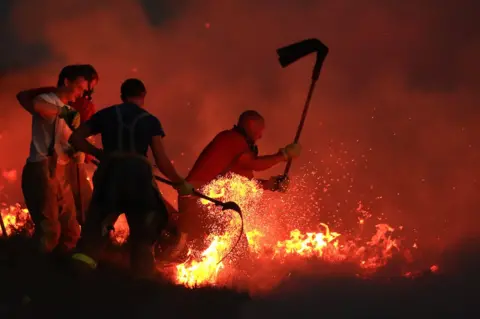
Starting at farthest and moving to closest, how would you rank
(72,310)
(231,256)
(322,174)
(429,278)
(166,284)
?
(322,174) < (429,278) < (231,256) < (166,284) < (72,310)

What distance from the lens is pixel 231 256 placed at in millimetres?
10359

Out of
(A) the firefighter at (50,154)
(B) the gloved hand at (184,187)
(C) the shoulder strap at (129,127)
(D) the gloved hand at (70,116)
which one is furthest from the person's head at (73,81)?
(B) the gloved hand at (184,187)

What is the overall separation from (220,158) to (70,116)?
1833mm

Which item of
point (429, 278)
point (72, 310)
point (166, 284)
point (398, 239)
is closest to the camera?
point (72, 310)

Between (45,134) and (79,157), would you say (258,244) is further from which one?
(45,134)

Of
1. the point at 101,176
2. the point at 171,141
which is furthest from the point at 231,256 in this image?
the point at 171,141

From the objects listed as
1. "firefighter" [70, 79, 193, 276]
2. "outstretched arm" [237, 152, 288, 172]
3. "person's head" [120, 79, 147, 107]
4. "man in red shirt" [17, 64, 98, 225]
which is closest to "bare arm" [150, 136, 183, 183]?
"firefighter" [70, 79, 193, 276]

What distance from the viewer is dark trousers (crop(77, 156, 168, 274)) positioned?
8.58 m

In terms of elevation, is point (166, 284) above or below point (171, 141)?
below

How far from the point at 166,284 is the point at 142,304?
1.80 feet

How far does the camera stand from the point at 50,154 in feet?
30.8

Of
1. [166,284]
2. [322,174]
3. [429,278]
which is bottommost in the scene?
[166,284]

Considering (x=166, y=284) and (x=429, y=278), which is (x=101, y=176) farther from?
(x=429, y=278)

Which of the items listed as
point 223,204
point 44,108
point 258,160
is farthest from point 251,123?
point 44,108
